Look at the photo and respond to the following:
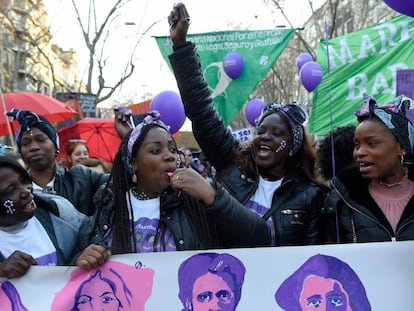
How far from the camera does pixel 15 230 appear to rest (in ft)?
7.70

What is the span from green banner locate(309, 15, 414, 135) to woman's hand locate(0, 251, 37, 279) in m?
3.89

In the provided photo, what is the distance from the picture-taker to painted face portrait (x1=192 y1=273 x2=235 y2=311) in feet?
7.27

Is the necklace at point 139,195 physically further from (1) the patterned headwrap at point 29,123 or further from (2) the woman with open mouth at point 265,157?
(1) the patterned headwrap at point 29,123

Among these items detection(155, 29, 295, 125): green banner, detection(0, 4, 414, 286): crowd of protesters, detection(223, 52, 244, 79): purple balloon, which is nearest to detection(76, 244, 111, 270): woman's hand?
detection(0, 4, 414, 286): crowd of protesters

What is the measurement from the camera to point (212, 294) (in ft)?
7.30

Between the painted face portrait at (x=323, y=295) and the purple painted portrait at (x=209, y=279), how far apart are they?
0.26 metres

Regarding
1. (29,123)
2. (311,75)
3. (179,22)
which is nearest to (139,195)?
(179,22)

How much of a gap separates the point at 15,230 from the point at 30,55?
18825 millimetres

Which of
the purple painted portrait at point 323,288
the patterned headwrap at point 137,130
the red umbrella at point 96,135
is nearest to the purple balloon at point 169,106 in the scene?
the red umbrella at point 96,135

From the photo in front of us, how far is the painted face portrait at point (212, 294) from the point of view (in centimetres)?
221

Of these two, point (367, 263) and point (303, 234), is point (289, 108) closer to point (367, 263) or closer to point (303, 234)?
point (303, 234)

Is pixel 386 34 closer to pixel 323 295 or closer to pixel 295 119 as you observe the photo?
pixel 295 119

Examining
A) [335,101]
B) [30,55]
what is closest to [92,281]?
[335,101]

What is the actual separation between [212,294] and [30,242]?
31.5 inches
